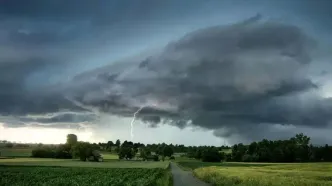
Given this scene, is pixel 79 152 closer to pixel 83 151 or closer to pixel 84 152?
pixel 83 151

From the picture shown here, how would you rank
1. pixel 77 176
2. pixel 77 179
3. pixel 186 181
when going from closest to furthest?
pixel 77 179
pixel 186 181
pixel 77 176

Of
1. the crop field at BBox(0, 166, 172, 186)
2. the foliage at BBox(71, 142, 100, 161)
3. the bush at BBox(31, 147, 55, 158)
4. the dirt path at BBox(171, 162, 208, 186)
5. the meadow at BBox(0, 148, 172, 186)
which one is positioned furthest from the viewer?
the foliage at BBox(71, 142, 100, 161)

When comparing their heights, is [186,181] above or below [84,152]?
below

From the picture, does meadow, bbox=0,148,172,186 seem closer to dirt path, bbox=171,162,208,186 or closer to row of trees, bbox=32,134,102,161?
dirt path, bbox=171,162,208,186

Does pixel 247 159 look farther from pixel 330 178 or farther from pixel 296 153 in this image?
pixel 330 178

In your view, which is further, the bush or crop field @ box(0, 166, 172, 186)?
the bush

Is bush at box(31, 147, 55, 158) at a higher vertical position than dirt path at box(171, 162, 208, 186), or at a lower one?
higher

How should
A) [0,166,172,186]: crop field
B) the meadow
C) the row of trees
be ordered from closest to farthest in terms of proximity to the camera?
1. [0,166,172,186]: crop field
2. the meadow
3. the row of trees

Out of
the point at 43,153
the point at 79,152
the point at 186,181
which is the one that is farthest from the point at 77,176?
the point at 43,153

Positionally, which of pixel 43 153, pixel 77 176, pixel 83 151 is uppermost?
pixel 83 151

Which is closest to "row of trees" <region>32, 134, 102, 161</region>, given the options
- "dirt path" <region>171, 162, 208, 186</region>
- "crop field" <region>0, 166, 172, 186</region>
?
"dirt path" <region>171, 162, 208, 186</region>

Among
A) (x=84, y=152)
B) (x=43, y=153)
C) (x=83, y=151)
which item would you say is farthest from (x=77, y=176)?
(x=43, y=153)

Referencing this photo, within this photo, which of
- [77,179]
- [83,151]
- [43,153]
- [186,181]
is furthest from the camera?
[83,151]

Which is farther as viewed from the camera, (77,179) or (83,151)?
(83,151)
